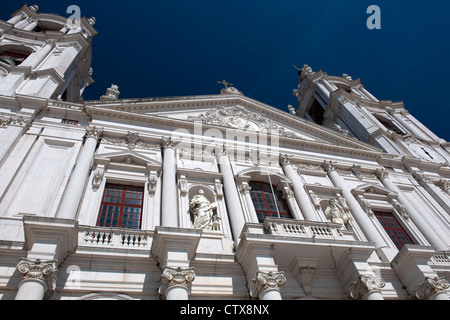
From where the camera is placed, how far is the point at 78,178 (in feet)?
38.8

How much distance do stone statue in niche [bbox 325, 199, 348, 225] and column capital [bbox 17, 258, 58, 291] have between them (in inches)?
409

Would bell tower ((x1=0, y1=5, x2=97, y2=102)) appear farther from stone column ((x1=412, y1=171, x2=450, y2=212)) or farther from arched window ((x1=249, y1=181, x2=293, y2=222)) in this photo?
stone column ((x1=412, y1=171, x2=450, y2=212))

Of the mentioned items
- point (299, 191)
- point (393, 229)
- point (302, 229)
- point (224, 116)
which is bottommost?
point (302, 229)

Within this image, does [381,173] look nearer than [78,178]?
No

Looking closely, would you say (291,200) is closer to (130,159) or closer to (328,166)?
(328,166)

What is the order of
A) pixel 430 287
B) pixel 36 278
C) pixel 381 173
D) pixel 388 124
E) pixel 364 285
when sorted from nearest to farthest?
pixel 36 278 < pixel 364 285 < pixel 430 287 < pixel 381 173 < pixel 388 124

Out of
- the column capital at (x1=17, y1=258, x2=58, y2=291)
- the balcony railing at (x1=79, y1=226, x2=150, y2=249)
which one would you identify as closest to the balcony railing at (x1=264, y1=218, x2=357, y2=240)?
the balcony railing at (x1=79, y1=226, x2=150, y2=249)

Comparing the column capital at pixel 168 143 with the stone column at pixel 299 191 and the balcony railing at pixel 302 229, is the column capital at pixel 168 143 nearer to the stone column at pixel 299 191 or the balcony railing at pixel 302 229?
the stone column at pixel 299 191

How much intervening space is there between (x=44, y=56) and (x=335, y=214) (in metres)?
18.5

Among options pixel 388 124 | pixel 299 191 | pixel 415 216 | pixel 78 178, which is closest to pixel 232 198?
pixel 299 191

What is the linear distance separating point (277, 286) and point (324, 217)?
6001mm

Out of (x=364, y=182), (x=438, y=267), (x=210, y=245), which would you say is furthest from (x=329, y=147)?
(x=210, y=245)

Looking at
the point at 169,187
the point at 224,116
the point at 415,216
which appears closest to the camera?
the point at 169,187

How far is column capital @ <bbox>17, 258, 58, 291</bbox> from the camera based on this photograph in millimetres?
7973
